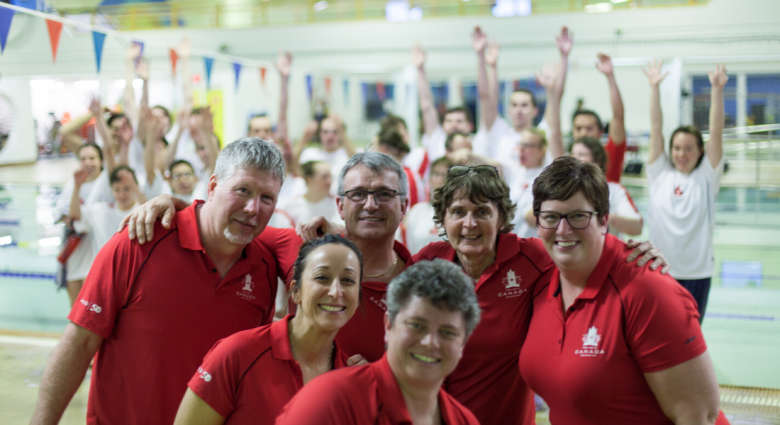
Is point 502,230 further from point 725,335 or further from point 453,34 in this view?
point 453,34

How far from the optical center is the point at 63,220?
16.5 ft

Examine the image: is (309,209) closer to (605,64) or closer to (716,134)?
(605,64)

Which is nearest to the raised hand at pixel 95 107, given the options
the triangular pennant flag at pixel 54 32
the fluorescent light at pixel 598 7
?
the triangular pennant flag at pixel 54 32

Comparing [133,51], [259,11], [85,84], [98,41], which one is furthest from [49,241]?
A: [259,11]

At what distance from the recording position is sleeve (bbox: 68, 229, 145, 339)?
196 centimetres

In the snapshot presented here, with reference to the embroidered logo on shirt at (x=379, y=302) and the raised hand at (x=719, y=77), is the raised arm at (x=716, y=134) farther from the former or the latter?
the embroidered logo on shirt at (x=379, y=302)

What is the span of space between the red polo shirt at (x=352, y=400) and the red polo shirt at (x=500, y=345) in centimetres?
78

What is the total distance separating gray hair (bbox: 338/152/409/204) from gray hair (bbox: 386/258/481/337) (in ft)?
2.70

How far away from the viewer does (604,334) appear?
6.09 ft

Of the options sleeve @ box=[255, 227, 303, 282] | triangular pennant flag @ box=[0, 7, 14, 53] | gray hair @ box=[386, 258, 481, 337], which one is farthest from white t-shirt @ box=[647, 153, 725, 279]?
triangular pennant flag @ box=[0, 7, 14, 53]

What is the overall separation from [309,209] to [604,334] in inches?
143

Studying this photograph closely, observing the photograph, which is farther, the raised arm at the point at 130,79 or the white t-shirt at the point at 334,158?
the white t-shirt at the point at 334,158

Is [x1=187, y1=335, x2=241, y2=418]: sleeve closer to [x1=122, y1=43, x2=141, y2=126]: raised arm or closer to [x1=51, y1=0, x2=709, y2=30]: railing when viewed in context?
[x1=122, y1=43, x2=141, y2=126]: raised arm

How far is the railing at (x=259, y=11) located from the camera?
18125mm
